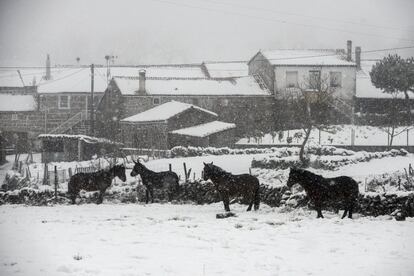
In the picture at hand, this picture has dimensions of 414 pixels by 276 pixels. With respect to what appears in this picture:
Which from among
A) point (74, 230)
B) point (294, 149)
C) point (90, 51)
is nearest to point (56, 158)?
point (294, 149)

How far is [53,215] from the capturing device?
14.6 metres

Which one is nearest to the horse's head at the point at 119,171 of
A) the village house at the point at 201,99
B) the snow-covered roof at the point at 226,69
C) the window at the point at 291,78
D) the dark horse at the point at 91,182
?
the dark horse at the point at 91,182

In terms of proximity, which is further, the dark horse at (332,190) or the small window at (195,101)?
the small window at (195,101)

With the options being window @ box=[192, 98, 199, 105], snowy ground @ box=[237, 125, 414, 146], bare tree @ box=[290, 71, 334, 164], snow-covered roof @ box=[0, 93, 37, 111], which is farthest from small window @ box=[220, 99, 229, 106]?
snow-covered roof @ box=[0, 93, 37, 111]

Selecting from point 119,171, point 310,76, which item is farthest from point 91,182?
point 310,76

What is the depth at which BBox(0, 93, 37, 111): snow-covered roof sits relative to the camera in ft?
175

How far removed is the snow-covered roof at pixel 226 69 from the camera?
63.3 meters

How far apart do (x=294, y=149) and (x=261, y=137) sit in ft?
29.3

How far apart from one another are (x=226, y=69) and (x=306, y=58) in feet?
52.7

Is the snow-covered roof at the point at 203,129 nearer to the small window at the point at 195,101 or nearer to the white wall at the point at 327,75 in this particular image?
the small window at the point at 195,101

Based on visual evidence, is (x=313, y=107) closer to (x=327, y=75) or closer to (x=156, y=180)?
(x=327, y=75)

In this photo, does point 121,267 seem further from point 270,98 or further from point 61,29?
point 61,29

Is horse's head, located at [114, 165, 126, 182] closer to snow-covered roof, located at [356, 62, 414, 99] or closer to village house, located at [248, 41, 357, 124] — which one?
village house, located at [248, 41, 357, 124]

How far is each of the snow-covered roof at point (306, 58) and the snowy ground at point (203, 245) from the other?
3722 centimetres
